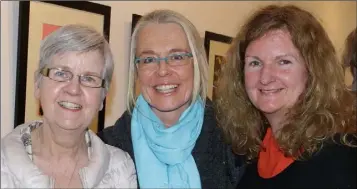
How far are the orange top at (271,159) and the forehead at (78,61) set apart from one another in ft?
2.53

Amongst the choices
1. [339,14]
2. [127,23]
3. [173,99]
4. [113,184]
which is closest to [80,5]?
[127,23]

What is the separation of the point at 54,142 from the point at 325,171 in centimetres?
100

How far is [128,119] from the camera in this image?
2184mm

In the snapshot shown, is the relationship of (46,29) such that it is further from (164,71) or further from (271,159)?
(271,159)

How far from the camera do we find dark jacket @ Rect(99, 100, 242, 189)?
2.01m

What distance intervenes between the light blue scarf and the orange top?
30 cm

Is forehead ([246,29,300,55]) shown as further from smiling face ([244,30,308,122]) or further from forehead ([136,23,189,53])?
forehead ([136,23,189,53])

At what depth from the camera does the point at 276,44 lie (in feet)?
5.61

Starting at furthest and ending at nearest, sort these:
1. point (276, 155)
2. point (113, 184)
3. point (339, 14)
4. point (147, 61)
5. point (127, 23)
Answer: point (339, 14)
point (127, 23)
point (147, 61)
point (276, 155)
point (113, 184)

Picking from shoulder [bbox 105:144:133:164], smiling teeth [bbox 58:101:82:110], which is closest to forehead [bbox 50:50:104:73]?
smiling teeth [bbox 58:101:82:110]

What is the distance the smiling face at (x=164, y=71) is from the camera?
2.00 m

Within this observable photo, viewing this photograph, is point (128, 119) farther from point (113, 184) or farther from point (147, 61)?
point (113, 184)

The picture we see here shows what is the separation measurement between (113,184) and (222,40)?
2135 millimetres

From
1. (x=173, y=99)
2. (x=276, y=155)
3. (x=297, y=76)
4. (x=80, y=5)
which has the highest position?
(x=80, y=5)
